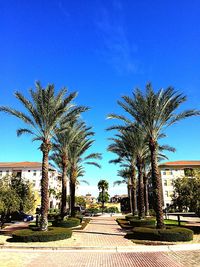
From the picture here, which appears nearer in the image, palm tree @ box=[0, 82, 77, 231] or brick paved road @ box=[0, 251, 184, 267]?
brick paved road @ box=[0, 251, 184, 267]

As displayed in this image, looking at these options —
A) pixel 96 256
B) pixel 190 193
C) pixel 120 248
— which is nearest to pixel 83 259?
pixel 96 256

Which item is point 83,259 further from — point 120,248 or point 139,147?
point 139,147

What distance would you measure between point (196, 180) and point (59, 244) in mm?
13242

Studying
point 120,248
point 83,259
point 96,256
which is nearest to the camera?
point 83,259

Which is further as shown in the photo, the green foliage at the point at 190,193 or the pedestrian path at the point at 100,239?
the green foliage at the point at 190,193

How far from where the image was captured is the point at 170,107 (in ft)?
72.4

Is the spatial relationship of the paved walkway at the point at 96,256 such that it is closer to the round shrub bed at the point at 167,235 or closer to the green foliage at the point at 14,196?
the round shrub bed at the point at 167,235

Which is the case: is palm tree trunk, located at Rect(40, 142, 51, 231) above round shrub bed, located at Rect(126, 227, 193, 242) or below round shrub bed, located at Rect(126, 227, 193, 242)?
above

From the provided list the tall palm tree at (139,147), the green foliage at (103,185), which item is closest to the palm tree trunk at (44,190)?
the tall palm tree at (139,147)

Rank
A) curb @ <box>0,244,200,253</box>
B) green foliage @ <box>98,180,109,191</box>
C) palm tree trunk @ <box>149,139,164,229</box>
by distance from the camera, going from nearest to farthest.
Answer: curb @ <box>0,244,200,253</box>, palm tree trunk @ <box>149,139,164,229</box>, green foliage @ <box>98,180,109,191</box>

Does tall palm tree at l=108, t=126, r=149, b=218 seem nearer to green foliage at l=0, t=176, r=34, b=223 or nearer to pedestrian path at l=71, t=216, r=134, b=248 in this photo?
pedestrian path at l=71, t=216, r=134, b=248

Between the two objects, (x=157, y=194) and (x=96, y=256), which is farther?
(x=157, y=194)

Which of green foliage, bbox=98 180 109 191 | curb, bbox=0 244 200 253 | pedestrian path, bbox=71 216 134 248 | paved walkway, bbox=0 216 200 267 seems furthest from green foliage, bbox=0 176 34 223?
green foliage, bbox=98 180 109 191

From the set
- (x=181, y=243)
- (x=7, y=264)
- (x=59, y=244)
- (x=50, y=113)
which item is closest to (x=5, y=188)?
(x=50, y=113)
